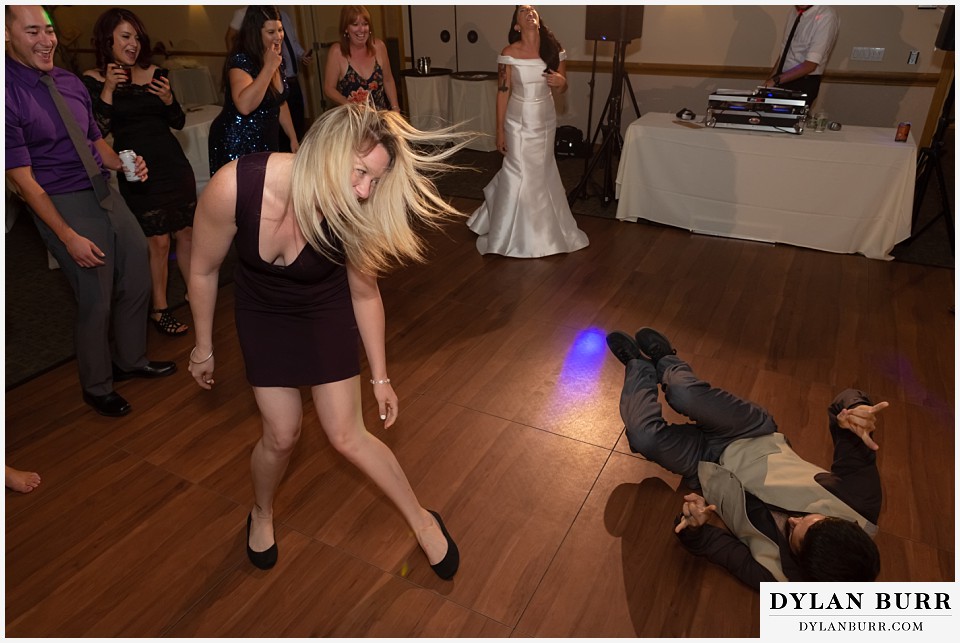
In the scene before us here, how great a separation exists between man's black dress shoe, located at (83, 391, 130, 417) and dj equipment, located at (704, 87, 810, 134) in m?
3.89

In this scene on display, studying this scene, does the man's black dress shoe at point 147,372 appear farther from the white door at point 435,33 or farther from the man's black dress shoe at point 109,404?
the white door at point 435,33

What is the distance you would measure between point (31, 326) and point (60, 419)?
104 cm

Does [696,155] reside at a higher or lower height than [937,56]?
lower

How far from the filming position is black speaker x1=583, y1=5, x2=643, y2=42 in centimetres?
482

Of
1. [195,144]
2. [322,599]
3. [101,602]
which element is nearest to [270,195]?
[322,599]

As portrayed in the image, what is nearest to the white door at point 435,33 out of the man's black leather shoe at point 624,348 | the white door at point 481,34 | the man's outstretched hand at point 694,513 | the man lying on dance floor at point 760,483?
the white door at point 481,34

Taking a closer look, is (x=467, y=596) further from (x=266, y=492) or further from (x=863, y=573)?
(x=863, y=573)

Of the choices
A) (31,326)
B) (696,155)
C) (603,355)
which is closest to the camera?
(603,355)

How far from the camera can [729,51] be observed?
618 centimetres

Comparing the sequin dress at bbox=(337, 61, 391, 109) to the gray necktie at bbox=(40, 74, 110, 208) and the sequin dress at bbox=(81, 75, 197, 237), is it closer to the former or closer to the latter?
the sequin dress at bbox=(81, 75, 197, 237)

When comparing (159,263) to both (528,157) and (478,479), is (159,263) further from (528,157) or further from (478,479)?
Result: (528,157)

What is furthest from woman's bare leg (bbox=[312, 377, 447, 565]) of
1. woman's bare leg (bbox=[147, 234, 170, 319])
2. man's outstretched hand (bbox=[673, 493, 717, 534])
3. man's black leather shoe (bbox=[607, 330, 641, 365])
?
woman's bare leg (bbox=[147, 234, 170, 319])

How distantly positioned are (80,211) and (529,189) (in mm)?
2571

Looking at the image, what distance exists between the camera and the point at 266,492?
1835 millimetres
